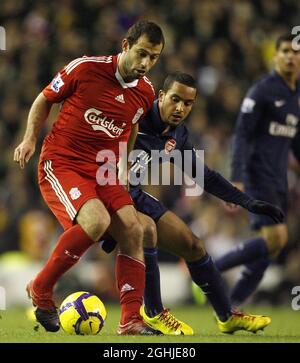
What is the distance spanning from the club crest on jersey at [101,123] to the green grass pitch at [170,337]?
1326 mm

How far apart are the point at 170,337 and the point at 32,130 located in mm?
1588

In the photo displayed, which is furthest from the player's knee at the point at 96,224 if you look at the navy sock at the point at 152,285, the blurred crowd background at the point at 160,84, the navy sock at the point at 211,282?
the blurred crowd background at the point at 160,84

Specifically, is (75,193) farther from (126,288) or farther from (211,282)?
(211,282)

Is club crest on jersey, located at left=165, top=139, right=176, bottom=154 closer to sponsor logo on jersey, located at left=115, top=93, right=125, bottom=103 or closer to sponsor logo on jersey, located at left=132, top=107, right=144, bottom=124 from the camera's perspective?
sponsor logo on jersey, located at left=132, top=107, right=144, bottom=124

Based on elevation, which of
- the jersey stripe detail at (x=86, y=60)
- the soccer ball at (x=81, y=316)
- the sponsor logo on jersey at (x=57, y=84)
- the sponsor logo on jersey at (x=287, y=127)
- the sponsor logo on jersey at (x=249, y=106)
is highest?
the jersey stripe detail at (x=86, y=60)

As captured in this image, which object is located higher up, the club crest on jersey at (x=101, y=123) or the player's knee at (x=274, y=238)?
the club crest on jersey at (x=101, y=123)

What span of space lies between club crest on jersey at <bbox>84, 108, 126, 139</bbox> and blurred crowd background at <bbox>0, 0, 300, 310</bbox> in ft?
16.6

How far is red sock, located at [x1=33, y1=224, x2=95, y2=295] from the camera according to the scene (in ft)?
20.1

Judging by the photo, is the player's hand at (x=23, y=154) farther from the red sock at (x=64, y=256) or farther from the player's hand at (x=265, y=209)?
the player's hand at (x=265, y=209)

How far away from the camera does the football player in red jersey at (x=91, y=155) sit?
6.18m

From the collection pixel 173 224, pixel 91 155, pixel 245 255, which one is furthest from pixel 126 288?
pixel 245 255

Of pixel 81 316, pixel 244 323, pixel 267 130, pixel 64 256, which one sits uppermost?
pixel 267 130

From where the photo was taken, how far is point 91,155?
642cm

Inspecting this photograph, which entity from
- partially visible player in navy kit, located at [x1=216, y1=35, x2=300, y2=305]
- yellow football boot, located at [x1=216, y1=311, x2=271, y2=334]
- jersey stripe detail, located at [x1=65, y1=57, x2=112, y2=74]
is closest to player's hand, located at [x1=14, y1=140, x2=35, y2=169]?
jersey stripe detail, located at [x1=65, y1=57, x2=112, y2=74]
